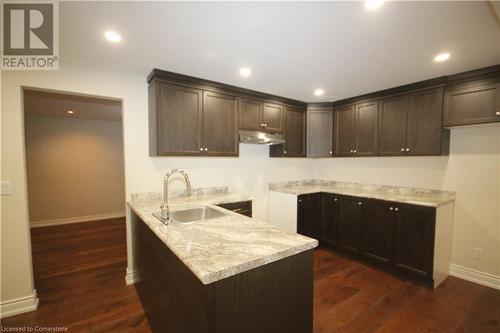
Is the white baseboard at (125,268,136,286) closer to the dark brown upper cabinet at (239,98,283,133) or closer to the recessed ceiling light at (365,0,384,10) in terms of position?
the dark brown upper cabinet at (239,98,283,133)

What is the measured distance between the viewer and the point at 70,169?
5023 mm

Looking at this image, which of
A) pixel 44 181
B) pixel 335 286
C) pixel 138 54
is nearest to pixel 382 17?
pixel 138 54

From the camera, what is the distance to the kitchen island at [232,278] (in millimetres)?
1009

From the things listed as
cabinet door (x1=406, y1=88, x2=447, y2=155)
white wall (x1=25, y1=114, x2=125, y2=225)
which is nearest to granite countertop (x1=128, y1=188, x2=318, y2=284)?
cabinet door (x1=406, y1=88, x2=447, y2=155)

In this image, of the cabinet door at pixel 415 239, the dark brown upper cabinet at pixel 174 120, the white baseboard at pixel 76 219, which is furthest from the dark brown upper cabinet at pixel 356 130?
the white baseboard at pixel 76 219

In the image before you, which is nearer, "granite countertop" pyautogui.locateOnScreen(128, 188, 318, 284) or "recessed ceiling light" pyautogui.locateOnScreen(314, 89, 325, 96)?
"granite countertop" pyautogui.locateOnScreen(128, 188, 318, 284)

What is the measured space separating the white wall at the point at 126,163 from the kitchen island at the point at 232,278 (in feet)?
4.34

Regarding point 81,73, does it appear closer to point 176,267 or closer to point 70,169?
point 176,267

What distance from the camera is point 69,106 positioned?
159 inches

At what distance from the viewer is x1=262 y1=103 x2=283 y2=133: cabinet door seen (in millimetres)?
3371

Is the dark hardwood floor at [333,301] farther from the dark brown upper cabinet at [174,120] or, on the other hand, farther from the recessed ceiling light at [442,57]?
the recessed ceiling light at [442,57]

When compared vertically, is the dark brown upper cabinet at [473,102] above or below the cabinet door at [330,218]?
above

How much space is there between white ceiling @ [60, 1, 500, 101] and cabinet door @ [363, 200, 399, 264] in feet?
5.37

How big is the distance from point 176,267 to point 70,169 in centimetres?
527
